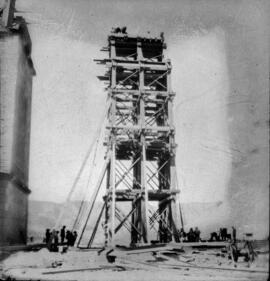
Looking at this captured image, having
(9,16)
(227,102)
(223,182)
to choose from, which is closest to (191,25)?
(227,102)

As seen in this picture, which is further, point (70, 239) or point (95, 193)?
point (70, 239)

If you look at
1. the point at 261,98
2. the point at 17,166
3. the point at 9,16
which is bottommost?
the point at 17,166

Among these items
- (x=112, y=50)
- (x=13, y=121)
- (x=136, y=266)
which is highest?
(x=112, y=50)

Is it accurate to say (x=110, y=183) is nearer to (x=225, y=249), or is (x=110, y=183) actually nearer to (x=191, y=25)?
(x=225, y=249)

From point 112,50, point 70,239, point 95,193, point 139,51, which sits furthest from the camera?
point 139,51

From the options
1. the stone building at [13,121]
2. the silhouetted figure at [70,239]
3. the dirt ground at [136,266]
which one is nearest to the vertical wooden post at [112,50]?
the stone building at [13,121]

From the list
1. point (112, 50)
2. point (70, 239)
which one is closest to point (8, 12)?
point (112, 50)

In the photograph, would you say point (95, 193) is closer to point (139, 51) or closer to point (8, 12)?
point (139, 51)

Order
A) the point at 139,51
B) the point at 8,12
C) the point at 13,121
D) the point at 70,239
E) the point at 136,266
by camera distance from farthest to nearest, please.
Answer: the point at 139,51 < the point at 70,239 < the point at 13,121 < the point at 8,12 < the point at 136,266

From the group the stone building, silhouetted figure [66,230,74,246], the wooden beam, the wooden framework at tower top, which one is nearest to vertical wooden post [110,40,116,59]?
the wooden framework at tower top
